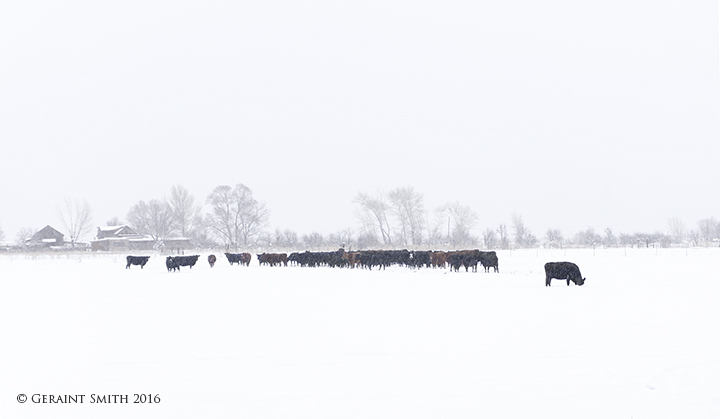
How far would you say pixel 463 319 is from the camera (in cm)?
1146

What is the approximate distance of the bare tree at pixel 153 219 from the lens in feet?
301

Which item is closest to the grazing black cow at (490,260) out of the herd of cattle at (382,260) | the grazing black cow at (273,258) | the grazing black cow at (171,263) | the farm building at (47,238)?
the herd of cattle at (382,260)

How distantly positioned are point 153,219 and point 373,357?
3634 inches

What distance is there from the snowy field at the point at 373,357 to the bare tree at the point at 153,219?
79.5 meters

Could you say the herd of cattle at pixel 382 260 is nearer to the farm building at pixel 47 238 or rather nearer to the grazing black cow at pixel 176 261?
the grazing black cow at pixel 176 261

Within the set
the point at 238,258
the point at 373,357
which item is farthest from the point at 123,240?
the point at 373,357

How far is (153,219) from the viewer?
310 feet

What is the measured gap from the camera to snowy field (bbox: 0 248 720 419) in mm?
6031

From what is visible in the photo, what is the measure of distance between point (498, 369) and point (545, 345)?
1710mm

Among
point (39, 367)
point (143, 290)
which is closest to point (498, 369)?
point (39, 367)

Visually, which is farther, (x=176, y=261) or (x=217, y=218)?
(x=217, y=218)

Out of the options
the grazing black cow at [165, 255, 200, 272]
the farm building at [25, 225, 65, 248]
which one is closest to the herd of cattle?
the grazing black cow at [165, 255, 200, 272]

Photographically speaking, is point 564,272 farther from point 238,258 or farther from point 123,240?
point 123,240

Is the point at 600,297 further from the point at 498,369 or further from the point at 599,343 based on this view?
the point at 498,369
